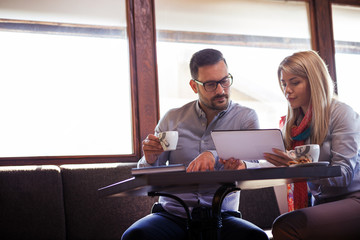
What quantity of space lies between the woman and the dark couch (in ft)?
3.60

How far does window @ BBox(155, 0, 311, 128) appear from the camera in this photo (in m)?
3.30

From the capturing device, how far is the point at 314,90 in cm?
227

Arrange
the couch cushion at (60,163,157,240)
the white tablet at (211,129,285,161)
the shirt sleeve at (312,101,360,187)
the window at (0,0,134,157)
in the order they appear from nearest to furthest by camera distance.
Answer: the white tablet at (211,129,285,161) < the shirt sleeve at (312,101,360,187) < the couch cushion at (60,163,157,240) < the window at (0,0,134,157)

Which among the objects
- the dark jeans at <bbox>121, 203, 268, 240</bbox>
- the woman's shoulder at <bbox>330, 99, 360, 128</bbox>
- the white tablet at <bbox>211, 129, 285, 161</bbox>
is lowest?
the dark jeans at <bbox>121, 203, 268, 240</bbox>

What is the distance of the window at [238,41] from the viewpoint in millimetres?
3299

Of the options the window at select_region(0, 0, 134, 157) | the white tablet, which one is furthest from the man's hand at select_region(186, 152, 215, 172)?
the window at select_region(0, 0, 134, 157)

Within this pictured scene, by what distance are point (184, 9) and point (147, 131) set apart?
1.00 meters

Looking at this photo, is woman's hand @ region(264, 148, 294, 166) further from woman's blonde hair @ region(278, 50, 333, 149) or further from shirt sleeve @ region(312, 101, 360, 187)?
woman's blonde hair @ region(278, 50, 333, 149)

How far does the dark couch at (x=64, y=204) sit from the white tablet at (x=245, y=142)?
1.38m

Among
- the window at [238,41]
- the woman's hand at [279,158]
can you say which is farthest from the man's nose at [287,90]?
the window at [238,41]

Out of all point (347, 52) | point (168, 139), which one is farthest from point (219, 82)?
point (347, 52)

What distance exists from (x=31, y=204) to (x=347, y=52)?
9.03 feet

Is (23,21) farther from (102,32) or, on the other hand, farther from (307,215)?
(307,215)

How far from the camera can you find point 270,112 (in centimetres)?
348
